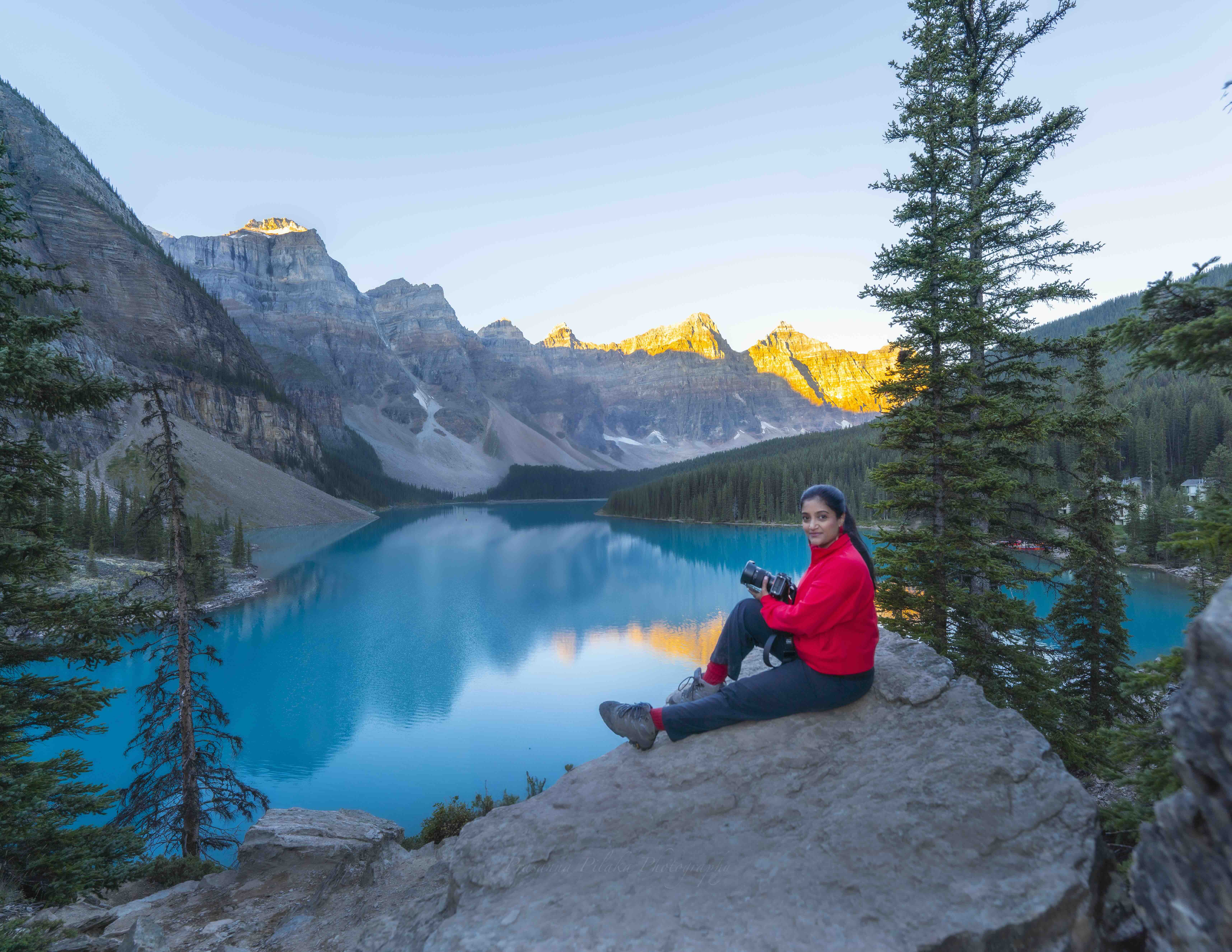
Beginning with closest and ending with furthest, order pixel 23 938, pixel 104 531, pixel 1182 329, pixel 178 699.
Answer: pixel 1182 329
pixel 23 938
pixel 178 699
pixel 104 531

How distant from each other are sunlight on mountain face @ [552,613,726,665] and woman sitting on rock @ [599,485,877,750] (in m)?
22.4

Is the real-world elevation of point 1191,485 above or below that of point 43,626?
below

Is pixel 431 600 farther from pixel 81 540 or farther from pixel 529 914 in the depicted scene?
pixel 529 914

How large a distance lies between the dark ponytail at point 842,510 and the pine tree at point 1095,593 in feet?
33.7

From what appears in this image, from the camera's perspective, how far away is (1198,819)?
232cm

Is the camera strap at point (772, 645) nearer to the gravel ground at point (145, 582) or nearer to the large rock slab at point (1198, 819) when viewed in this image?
the large rock slab at point (1198, 819)

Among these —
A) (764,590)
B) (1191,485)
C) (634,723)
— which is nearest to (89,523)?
(634,723)

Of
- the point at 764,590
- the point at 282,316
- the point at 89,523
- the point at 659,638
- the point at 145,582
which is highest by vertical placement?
the point at 282,316

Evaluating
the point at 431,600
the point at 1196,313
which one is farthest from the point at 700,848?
the point at 431,600

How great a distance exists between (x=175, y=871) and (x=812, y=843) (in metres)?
8.78

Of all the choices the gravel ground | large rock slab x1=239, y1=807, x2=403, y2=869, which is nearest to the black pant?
large rock slab x1=239, y1=807, x2=403, y2=869

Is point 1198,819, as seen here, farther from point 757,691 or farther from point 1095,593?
point 1095,593

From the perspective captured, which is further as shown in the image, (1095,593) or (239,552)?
(239,552)

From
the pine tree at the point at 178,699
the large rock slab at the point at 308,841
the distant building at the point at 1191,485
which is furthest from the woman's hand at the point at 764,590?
the distant building at the point at 1191,485
